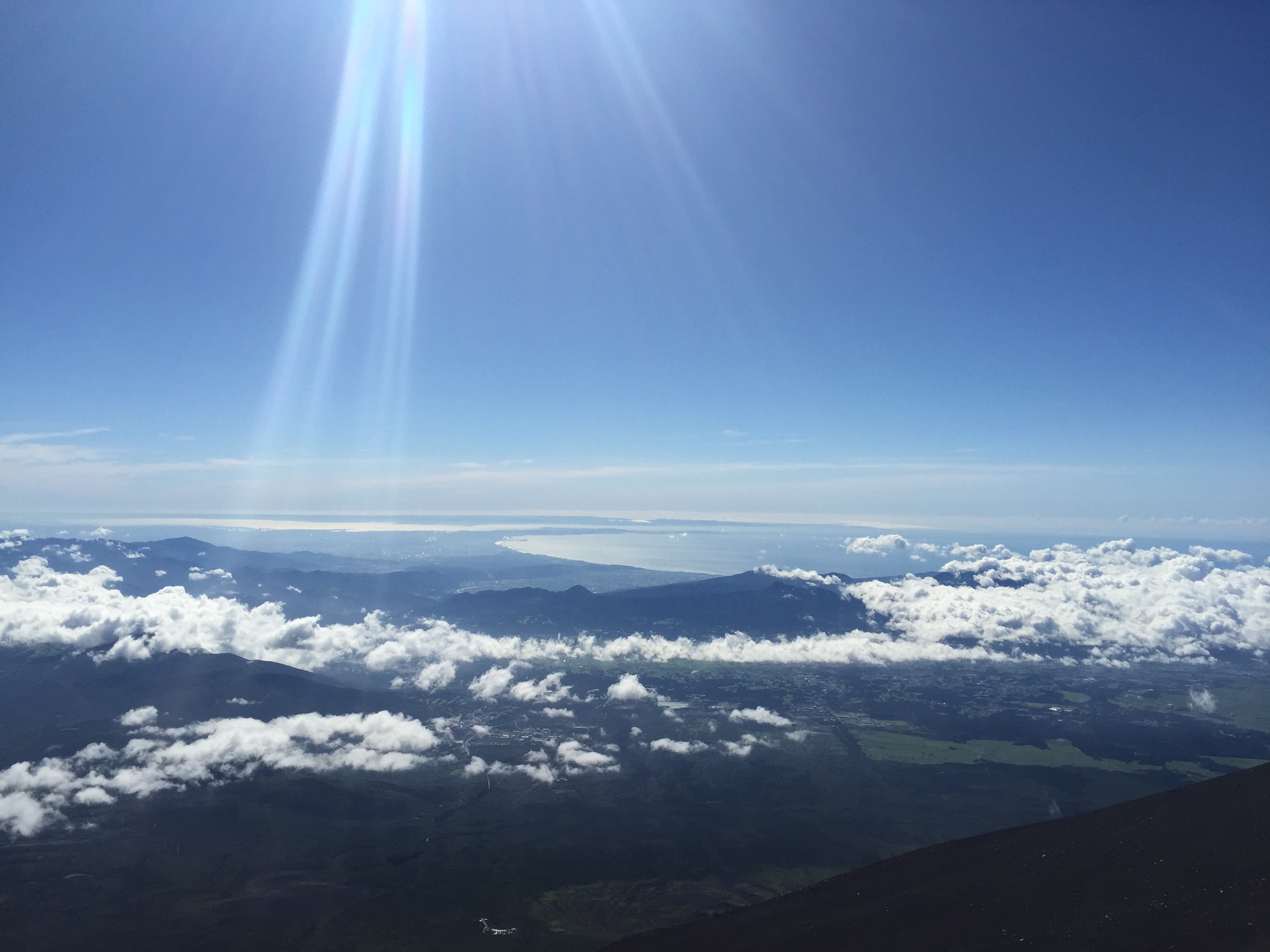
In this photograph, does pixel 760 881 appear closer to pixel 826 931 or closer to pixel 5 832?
pixel 826 931

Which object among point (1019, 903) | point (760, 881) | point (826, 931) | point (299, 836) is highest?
point (1019, 903)

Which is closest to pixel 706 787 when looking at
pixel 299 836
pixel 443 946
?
pixel 443 946

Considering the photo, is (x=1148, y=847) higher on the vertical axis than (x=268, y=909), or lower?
higher

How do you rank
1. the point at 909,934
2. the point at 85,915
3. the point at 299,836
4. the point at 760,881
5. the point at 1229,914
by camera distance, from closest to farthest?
Answer: the point at 1229,914, the point at 909,934, the point at 85,915, the point at 760,881, the point at 299,836

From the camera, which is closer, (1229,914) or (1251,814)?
(1229,914)

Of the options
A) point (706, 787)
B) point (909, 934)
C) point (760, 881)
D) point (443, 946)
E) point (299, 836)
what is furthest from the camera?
point (706, 787)

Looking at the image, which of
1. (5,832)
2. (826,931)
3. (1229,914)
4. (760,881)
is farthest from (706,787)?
(5,832)
